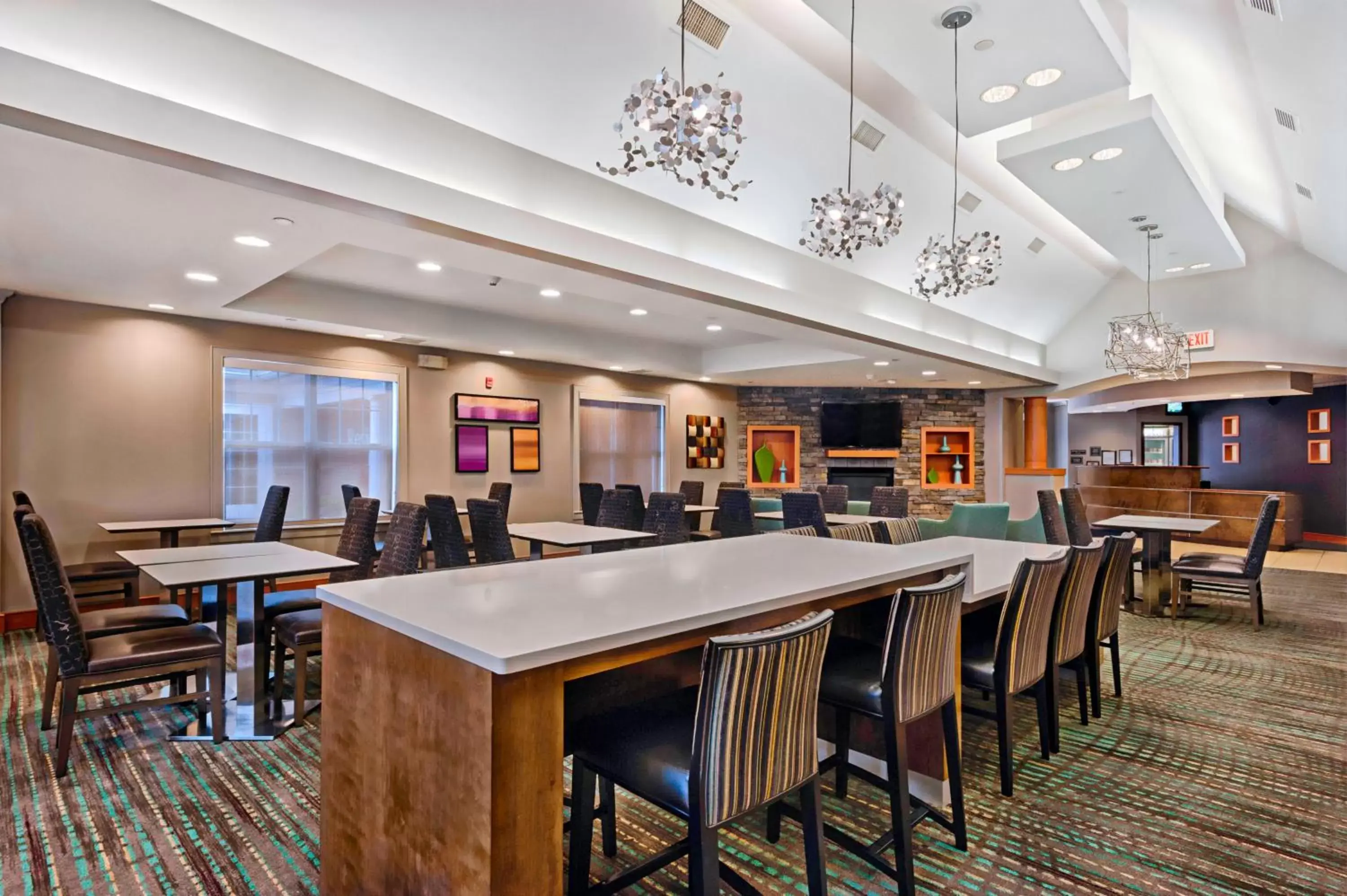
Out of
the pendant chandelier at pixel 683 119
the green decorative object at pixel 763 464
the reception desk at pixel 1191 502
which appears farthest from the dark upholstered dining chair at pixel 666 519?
the reception desk at pixel 1191 502

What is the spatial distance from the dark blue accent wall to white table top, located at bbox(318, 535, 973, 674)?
1192cm

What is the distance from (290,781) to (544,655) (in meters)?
2.13

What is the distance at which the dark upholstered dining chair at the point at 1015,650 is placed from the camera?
2.52 metres

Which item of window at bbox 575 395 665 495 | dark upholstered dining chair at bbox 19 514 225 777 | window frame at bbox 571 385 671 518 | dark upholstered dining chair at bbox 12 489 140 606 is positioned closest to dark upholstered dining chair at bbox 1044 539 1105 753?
dark upholstered dining chair at bbox 19 514 225 777

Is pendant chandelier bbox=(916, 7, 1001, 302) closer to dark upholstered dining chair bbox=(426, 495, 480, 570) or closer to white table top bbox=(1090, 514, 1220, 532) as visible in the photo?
white table top bbox=(1090, 514, 1220, 532)

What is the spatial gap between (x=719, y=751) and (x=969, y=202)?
5.92m

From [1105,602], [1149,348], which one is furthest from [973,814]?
[1149,348]

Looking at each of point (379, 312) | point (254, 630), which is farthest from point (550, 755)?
point (379, 312)

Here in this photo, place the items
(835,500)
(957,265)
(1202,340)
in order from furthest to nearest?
(1202,340) → (835,500) → (957,265)

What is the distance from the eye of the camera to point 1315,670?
4199 mm

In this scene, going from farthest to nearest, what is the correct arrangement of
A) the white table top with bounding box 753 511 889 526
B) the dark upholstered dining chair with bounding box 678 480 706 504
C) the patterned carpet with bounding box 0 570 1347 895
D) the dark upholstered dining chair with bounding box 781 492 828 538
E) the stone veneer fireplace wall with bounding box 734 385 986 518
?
the stone veneer fireplace wall with bounding box 734 385 986 518 < the dark upholstered dining chair with bounding box 678 480 706 504 < the white table top with bounding box 753 511 889 526 < the dark upholstered dining chair with bounding box 781 492 828 538 < the patterned carpet with bounding box 0 570 1347 895

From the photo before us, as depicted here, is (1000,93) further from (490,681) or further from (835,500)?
(835,500)

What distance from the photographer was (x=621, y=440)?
924 centimetres

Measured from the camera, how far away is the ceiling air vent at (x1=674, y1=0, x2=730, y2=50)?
3.33 meters
